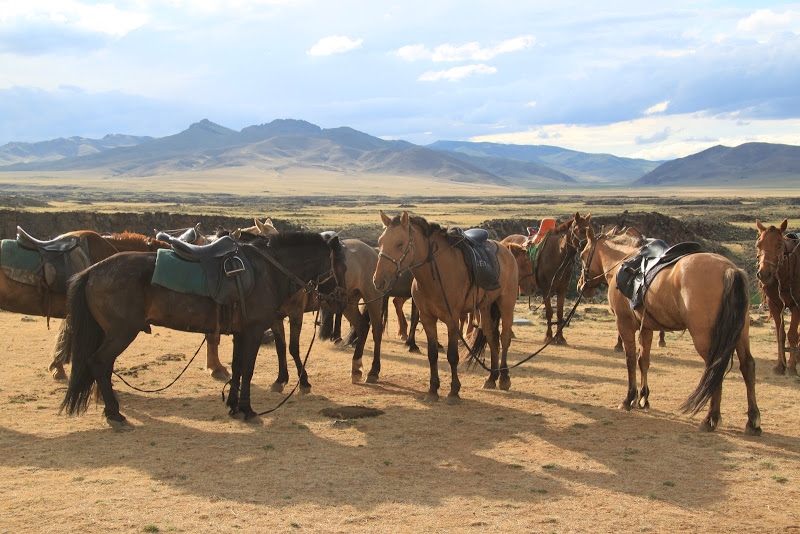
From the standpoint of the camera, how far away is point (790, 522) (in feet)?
18.1

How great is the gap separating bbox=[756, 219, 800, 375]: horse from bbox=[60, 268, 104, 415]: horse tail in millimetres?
8924

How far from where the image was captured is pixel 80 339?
7734 millimetres

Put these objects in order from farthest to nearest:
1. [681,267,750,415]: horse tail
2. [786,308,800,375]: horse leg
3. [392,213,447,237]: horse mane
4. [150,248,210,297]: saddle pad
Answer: [786,308,800,375]: horse leg < [392,213,447,237]: horse mane < [150,248,210,297]: saddle pad < [681,267,750,415]: horse tail

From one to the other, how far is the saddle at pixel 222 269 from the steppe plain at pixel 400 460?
4.83 ft

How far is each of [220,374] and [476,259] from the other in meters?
4.14

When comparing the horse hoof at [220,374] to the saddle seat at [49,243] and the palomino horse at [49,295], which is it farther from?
the saddle seat at [49,243]

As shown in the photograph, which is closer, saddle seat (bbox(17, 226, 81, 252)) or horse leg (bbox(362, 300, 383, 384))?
saddle seat (bbox(17, 226, 81, 252))

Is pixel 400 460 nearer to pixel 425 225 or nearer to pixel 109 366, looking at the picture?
pixel 425 225

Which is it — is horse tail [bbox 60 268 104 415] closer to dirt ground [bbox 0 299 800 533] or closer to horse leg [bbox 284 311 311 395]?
dirt ground [bbox 0 299 800 533]

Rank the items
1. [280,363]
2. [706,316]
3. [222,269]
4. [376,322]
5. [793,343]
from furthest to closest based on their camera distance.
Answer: [793,343]
[376,322]
[280,363]
[222,269]
[706,316]

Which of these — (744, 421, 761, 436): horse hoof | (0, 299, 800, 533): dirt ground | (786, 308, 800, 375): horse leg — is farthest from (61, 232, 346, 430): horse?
(786, 308, 800, 375): horse leg

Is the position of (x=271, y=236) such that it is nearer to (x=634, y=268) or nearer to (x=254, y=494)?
(x=254, y=494)

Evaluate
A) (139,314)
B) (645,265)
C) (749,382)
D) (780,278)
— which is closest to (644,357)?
(645,265)

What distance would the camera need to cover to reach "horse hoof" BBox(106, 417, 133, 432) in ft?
25.4
